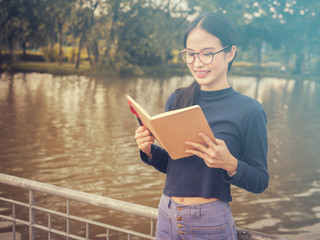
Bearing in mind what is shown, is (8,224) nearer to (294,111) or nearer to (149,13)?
(294,111)

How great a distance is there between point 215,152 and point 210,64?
0.42 meters

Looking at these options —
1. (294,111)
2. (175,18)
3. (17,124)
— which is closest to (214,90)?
(17,124)

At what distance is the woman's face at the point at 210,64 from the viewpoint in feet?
5.43

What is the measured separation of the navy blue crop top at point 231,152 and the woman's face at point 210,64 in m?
0.05

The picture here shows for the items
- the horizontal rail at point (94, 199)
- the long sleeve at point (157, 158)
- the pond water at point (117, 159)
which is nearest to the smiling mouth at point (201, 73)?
the long sleeve at point (157, 158)

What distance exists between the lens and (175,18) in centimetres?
4047

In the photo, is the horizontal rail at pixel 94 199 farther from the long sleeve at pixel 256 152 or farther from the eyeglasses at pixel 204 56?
the eyeglasses at pixel 204 56

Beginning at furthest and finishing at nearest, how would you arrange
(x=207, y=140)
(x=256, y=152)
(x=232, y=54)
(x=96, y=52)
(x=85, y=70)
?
(x=96, y=52)
(x=85, y=70)
(x=232, y=54)
(x=256, y=152)
(x=207, y=140)

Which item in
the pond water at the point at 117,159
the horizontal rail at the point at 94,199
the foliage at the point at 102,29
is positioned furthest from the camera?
the foliage at the point at 102,29

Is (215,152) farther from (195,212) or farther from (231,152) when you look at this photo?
(195,212)

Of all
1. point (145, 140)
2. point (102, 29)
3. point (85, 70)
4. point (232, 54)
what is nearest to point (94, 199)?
point (145, 140)

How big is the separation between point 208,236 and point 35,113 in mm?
12410

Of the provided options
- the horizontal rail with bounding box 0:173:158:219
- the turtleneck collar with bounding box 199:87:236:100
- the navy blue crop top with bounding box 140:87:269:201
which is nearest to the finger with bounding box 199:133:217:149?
the navy blue crop top with bounding box 140:87:269:201

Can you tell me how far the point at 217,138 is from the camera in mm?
1620
